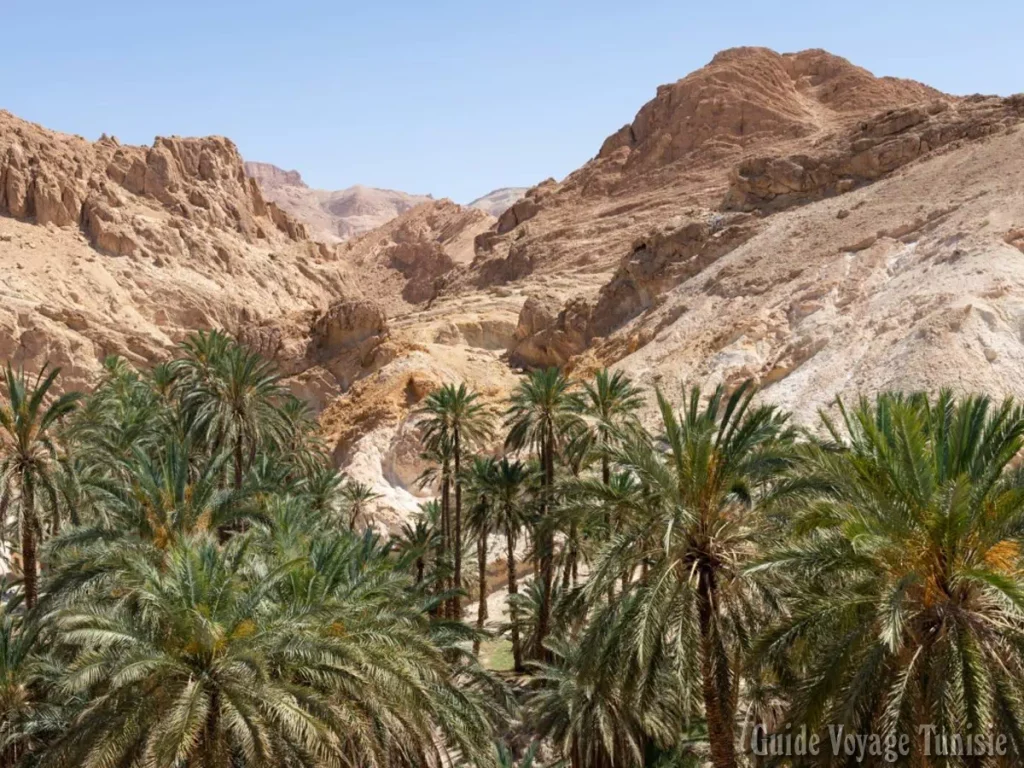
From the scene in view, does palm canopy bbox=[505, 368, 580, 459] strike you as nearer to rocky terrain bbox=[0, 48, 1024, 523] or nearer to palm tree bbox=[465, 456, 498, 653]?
palm tree bbox=[465, 456, 498, 653]

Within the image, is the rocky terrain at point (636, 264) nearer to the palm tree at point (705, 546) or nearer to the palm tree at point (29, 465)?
the palm tree at point (29, 465)

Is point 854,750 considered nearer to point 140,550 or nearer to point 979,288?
point 140,550

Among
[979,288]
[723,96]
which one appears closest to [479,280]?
[723,96]

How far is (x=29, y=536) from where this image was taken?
19828 mm

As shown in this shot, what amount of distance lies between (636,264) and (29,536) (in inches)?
1674

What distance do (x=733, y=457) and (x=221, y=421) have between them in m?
16.9

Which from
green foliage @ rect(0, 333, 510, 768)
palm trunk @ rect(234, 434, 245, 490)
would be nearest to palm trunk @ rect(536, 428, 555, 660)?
green foliage @ rect(0, 333, 510, 768)

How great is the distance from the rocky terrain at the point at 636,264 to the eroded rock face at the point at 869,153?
0.16 metres

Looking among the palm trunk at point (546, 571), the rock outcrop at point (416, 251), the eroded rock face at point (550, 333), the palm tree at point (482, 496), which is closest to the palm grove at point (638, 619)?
the palm trunk at point (546, 571)

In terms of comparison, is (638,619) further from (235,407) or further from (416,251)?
(416,251)

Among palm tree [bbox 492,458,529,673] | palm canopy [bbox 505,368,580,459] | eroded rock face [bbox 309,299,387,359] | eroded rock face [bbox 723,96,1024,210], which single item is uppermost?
eroded rock face [bbox 723,96,1024,210]

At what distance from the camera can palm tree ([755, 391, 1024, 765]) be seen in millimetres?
A: 9000

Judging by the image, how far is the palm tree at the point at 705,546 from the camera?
456 inches

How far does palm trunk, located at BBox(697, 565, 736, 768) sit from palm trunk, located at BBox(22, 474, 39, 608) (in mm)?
14296
